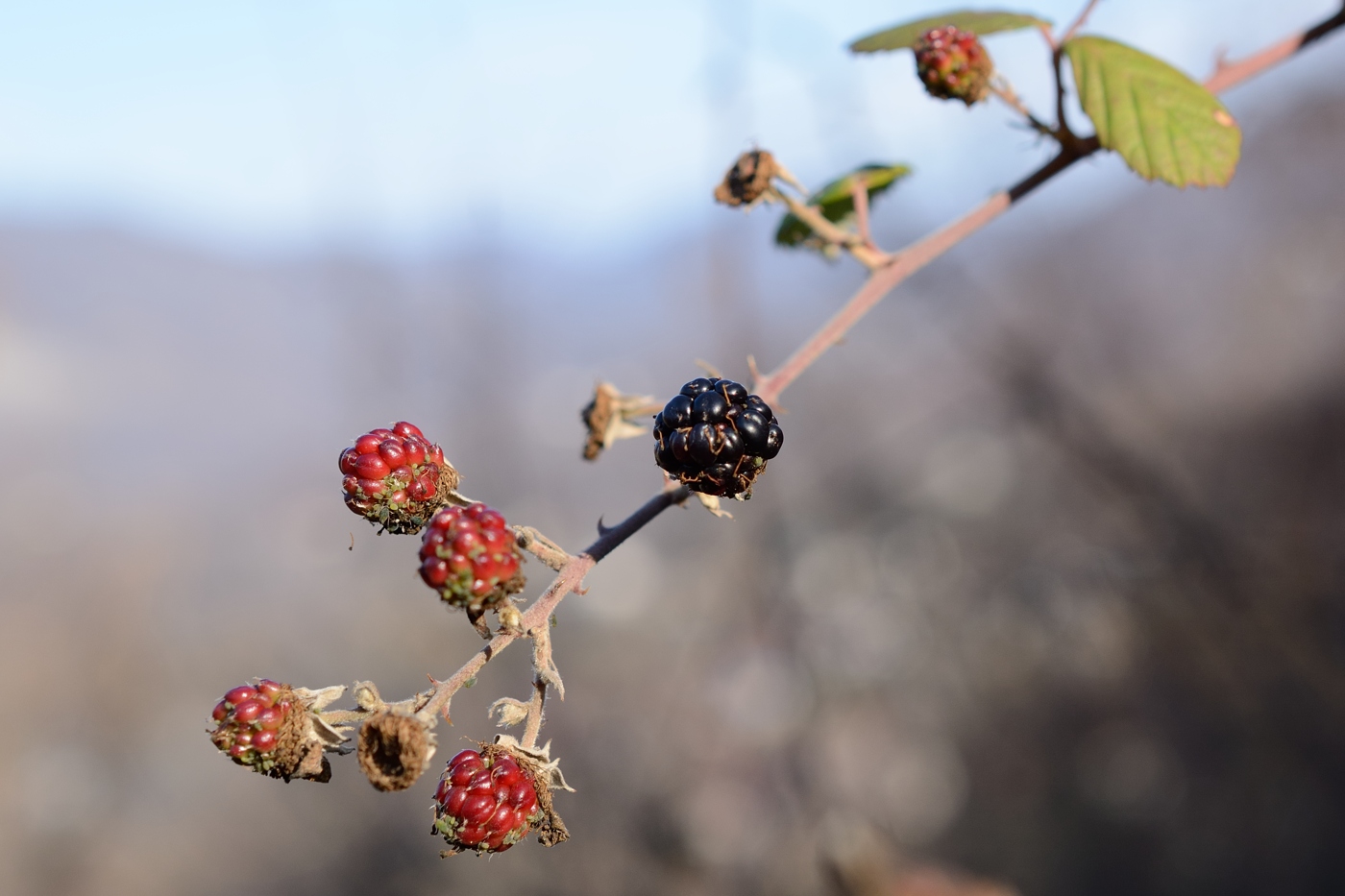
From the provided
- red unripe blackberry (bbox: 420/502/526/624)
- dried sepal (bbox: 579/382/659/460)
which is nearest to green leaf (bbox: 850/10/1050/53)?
dried sepal (bbox: 579/382/659/460)

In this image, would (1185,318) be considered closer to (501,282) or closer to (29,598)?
(501,282)

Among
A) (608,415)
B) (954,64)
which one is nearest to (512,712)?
(608,415)

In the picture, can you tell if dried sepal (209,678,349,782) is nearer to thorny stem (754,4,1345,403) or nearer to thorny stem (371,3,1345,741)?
thorny stem (371,3,1345,741)

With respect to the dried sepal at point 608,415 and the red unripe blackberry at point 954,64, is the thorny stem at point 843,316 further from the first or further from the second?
the dried sepal at point 608,415

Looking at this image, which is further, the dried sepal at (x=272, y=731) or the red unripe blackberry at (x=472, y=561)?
the dried sepal at (x=272, y=731)

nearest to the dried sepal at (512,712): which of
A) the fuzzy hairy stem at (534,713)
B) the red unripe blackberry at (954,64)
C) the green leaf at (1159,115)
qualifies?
the fuzzy hairy stem at (534,713)

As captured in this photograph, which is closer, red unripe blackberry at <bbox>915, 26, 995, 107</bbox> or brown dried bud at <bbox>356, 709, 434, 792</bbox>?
brown dried bud at <bbox>356, 709, 434, 792</bbox>

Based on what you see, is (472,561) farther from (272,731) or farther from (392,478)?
(272,731)
